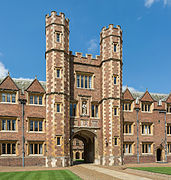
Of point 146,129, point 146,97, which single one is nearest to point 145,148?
point 146,129

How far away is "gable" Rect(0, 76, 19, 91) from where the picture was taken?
27.6 metres

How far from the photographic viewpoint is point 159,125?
3475 centimetres

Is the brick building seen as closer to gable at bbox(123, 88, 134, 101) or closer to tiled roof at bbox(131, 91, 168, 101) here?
gable at bbox(123, 88, 134, 101)

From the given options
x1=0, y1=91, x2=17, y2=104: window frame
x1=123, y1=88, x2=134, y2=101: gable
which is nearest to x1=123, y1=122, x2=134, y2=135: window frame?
x1=123, y1=88, x2=134, y2=101: gable

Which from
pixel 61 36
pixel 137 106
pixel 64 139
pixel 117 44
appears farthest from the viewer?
pixel 137 106

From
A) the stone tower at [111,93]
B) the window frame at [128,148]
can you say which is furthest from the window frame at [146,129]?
the stone tower at [111,93]

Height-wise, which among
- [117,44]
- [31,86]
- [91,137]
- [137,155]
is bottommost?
[137,155]

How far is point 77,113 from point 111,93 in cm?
515

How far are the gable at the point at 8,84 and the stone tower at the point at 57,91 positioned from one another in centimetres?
398

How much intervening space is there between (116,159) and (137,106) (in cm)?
892

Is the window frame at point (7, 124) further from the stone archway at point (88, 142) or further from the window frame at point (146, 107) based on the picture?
the window frame at point (146, 107)

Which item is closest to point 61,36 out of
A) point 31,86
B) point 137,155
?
point 31,86

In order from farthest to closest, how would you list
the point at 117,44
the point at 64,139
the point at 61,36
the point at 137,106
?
the point at 137,106 → the point at 117,44 → the point at 61,36 → the point at 64,139

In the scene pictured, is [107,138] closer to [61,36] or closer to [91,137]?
[91,137]
